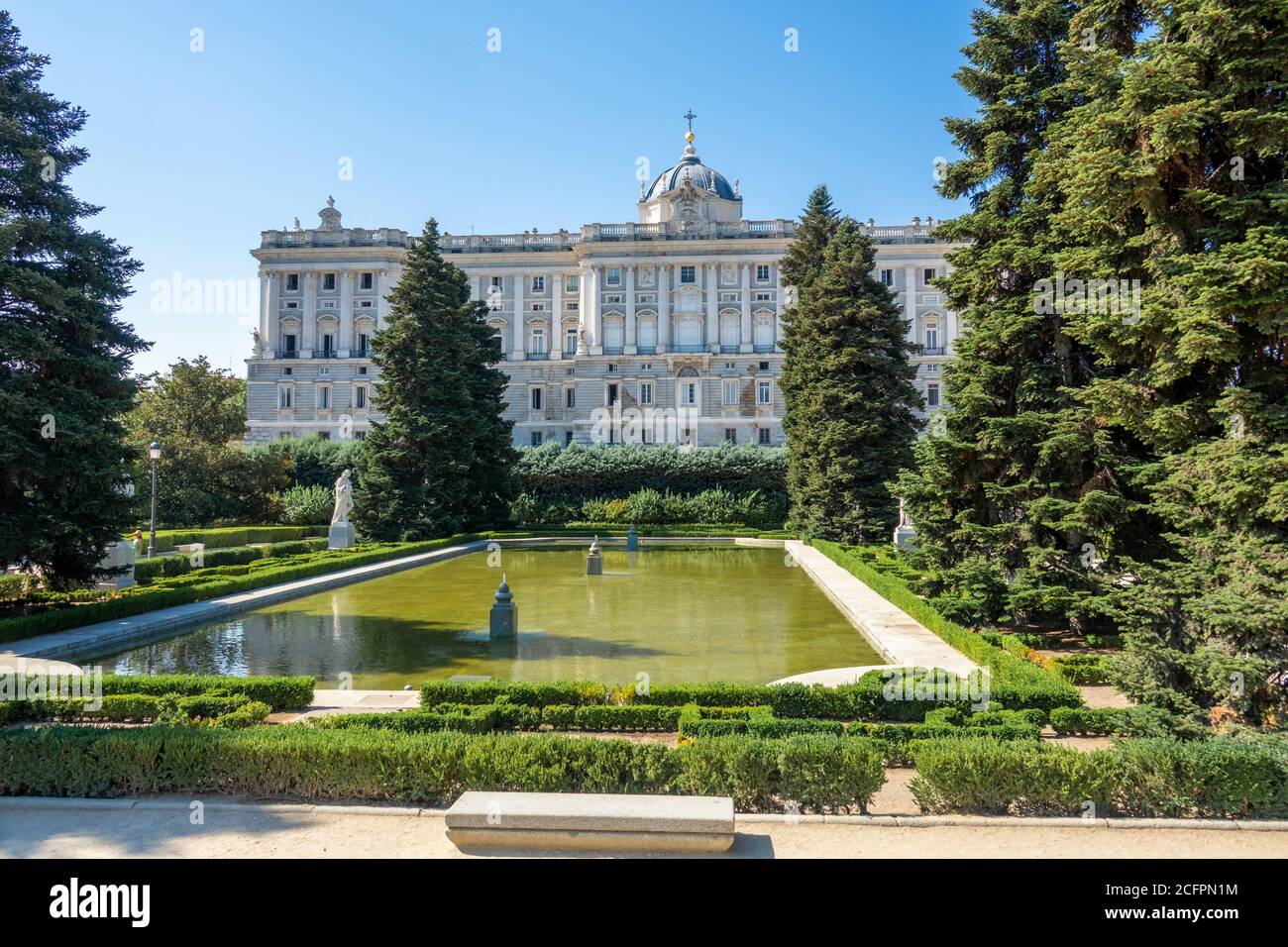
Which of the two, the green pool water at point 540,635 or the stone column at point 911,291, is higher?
the stone column at point 911,291

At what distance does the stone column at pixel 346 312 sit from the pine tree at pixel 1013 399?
2319 inches

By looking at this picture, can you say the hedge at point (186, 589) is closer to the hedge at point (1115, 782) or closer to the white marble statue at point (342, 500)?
the white marble statue at point (342, 500)

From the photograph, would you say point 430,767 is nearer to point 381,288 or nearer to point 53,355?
point 53,355

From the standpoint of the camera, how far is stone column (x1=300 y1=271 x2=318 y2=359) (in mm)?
A: 65875

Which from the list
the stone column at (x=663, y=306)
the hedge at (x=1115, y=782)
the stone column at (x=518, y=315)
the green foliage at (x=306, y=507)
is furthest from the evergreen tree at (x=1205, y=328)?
the stone column at (x=518, y=315)

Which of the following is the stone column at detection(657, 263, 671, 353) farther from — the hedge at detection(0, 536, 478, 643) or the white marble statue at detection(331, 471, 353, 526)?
the hedge at detection(0, 536, 478, 643)

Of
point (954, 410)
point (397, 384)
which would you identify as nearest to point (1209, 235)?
point (954, 410)

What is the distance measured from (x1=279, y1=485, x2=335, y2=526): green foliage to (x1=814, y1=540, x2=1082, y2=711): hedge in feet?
84.0

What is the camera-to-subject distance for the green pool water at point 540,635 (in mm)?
10898

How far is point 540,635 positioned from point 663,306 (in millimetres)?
52984

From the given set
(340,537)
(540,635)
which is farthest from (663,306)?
(540,635)

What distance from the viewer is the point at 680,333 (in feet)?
210

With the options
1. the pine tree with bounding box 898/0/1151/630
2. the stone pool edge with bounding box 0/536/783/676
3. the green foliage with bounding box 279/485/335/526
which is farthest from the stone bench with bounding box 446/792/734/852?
the green foliage with bounding box 279/485/335/526

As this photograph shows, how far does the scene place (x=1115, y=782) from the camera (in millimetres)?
5809
